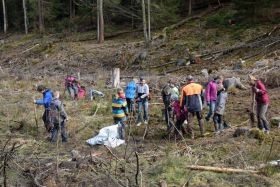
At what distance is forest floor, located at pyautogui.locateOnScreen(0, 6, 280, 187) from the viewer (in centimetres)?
891

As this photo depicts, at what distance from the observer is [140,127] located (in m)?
14.4

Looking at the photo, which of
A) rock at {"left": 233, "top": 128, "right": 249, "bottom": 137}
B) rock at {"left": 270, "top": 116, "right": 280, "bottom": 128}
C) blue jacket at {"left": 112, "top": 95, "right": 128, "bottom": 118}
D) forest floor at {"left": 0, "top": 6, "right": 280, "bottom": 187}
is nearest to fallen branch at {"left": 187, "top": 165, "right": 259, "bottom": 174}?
forest floor at {"left": 0, "top": 6, "right": 280, "bottom": 187}

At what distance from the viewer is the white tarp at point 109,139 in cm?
1177

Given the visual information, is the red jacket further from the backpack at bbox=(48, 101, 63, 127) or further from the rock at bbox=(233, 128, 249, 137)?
the backpack at bbox=(48, 101, 63, 127)

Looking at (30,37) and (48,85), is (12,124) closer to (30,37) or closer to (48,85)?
(48,85)

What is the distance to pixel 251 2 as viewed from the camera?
29.5 metres

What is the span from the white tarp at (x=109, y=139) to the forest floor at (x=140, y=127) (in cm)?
23

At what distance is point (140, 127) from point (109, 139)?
2573 millimetres

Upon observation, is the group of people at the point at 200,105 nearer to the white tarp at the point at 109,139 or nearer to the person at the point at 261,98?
the person at the point at 261,98

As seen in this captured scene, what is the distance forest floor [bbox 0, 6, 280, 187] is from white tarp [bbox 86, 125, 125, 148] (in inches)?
9.2

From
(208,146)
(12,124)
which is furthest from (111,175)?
(12,124)

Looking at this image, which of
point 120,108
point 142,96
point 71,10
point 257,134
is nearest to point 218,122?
point 257,134

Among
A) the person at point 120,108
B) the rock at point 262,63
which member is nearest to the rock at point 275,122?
the person at point 120,108

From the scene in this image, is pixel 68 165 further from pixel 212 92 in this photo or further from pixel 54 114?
pixel 212 92
